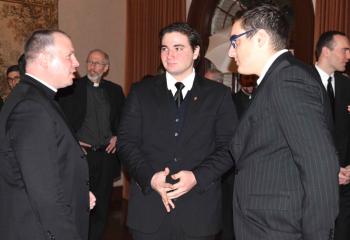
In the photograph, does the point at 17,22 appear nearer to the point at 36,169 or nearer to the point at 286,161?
the point at 36,169

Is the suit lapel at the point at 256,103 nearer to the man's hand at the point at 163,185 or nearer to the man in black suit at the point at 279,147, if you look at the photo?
the man in black suit at the point at 279,147

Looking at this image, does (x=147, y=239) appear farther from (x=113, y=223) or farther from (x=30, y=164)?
(x=113, y=223)

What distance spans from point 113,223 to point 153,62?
7.92ft

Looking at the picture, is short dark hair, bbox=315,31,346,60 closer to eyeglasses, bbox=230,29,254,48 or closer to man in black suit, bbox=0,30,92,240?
eyeglasses, bbox=230,29,254,48

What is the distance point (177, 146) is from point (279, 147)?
0.91 m

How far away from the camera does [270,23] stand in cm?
180

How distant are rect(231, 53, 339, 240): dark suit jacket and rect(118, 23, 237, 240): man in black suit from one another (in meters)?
0.59

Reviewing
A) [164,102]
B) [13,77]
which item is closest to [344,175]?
[164,102]

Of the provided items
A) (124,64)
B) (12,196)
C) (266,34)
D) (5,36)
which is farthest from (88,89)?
(266,34)

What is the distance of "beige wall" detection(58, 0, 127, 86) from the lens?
20.4ft

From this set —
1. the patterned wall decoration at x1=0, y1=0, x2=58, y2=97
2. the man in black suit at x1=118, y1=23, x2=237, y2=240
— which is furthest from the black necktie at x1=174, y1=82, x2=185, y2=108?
the patterned wall decoration at x1=0, y1=0, x2=58, y2=97

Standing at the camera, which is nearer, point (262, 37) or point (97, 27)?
point (262, 37)

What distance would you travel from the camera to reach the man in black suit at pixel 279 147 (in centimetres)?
157

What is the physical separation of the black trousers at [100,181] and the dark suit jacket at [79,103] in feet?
0.37
